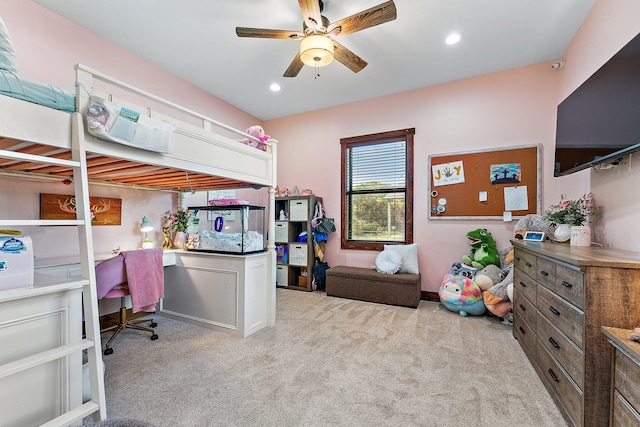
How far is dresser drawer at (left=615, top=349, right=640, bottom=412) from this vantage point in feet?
3.36

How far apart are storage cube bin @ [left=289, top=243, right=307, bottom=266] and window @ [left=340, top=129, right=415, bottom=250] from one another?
2.13ft

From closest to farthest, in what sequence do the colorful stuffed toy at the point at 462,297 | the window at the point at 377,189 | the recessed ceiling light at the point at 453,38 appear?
the recessed ceiling light at the point at 453,38 → the colorful stuffed toy at the point at 462,297 → the window at the point at 377,189

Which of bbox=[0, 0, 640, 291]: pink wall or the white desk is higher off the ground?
bbox=[0, 0, 640, 291]: pink wall

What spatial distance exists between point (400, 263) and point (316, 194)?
1.80m

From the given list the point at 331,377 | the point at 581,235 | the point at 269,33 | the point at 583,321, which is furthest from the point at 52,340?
the point at 581,235

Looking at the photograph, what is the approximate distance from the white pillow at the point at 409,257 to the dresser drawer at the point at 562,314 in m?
1.78

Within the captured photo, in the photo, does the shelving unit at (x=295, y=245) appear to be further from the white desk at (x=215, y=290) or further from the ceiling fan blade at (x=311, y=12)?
the ceiling fan blade at (x=311, y=12)

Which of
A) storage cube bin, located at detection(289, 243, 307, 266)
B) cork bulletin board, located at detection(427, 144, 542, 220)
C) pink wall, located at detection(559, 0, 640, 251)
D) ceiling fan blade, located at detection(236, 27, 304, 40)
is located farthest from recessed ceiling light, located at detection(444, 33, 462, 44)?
storage cube bin, located at detection(289, 243, 307, 266)

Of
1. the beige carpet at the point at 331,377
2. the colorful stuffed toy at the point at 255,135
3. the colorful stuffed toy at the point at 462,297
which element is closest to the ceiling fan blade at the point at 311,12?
the colorful stuffed toy at the point at 255,135

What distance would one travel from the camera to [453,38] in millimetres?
2814

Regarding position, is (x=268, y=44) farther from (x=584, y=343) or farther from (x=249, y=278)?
(x=584, y=343)

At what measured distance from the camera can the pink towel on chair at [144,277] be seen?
2.30 meters

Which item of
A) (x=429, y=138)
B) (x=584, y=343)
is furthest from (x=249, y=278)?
(x=429, y=138)

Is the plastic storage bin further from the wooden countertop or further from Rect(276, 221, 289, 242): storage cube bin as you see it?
the wooden countertop
